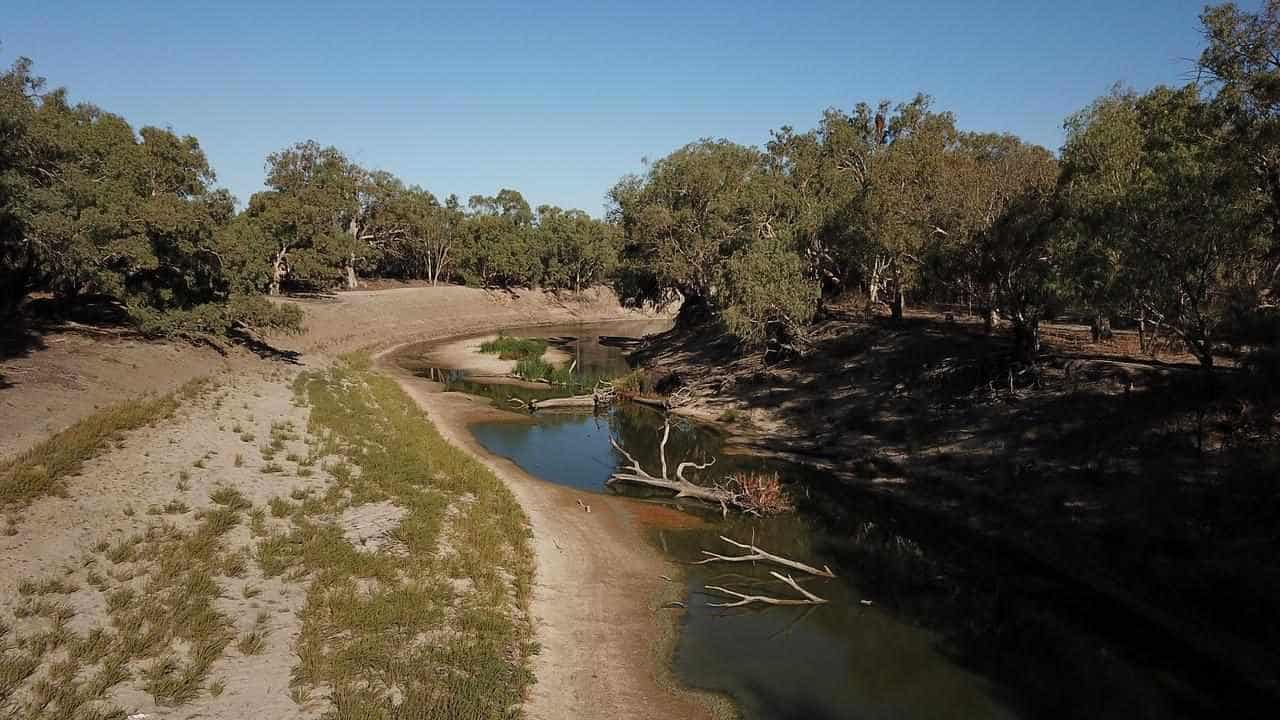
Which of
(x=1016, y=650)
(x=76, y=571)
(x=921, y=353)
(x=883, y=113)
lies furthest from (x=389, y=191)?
(x=1016, y=650)

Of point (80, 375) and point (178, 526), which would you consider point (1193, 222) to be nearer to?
point (178, 526)

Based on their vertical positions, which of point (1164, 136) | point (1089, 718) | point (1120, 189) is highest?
point (1164, 136)

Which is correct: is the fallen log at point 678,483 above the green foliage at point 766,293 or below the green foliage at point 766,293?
below

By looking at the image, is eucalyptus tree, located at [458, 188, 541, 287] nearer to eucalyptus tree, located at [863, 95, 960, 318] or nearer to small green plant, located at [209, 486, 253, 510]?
eucalyptus tree, located at [863, 95, 960, 318]

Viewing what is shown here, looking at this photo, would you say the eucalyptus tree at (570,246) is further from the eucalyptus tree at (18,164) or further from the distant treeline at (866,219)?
the eucalyptus tree at (18,164)

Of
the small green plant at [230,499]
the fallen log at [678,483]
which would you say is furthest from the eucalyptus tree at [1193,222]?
the small green plant at [230,499]

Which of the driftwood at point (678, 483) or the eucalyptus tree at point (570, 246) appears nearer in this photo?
the driftwood at point (678, 483)

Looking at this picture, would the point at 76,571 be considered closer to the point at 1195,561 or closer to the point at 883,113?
the point at 1195,561
